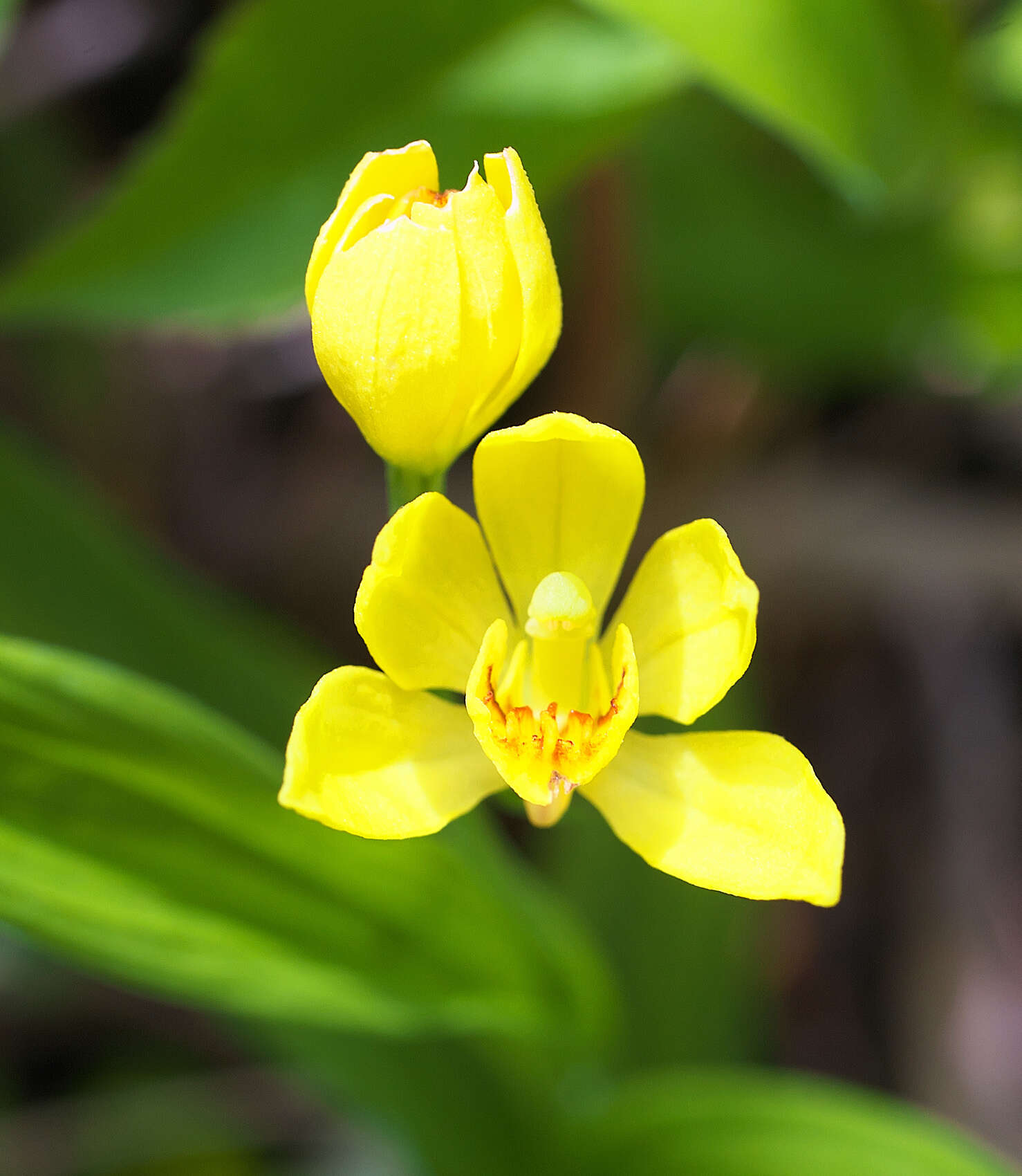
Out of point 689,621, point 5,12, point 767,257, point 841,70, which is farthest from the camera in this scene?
point 767,257

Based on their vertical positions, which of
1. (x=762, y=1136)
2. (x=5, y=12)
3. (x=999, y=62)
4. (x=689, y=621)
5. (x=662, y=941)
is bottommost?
(x=662, y=941)

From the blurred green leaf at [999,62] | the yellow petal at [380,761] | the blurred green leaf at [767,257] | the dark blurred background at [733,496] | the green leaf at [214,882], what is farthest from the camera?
the blurred green leaf at [767,257]

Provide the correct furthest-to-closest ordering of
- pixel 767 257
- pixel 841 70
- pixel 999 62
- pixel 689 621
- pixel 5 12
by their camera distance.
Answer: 1. pixel 767 257
2. pixel 999 62
3. pixel 841 70
4. pixel 5 12
5. pixel 689 621

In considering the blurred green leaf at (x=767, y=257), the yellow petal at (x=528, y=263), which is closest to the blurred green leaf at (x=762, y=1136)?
the yellow petal at (x=528, y=263)

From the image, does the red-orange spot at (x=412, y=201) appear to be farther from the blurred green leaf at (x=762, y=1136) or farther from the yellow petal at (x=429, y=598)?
the blurred green leaf at (x=762, y=1136)

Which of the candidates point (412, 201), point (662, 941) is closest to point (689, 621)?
point (412, 201)

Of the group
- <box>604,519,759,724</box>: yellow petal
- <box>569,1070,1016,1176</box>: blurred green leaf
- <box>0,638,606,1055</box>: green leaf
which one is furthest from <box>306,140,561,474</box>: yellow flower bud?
<box>569,1070,1016,1176</box>: blurred green leaf

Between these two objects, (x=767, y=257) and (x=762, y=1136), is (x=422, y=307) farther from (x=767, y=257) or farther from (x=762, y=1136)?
(x=767, y=257)

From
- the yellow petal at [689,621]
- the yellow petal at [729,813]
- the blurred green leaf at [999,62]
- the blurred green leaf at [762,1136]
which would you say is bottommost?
the blurred green leaf at [762,1136]
